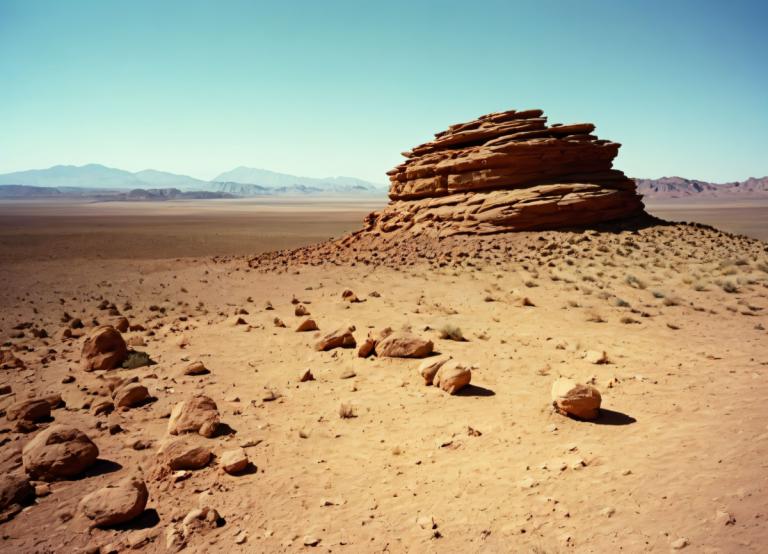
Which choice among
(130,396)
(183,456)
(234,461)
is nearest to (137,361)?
(130,396)

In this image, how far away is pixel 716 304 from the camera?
46.7 feet

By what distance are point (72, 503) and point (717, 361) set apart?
1091 cm

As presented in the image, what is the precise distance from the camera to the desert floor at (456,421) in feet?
16.6

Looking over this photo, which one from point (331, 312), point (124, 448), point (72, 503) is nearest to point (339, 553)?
point (72, 503)

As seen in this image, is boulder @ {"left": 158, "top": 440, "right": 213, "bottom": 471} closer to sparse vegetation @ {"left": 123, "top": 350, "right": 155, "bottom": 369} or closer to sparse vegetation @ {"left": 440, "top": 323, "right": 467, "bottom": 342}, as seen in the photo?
sparse vegetation @ {"left": 123, "top": 350, "right": 155, "bottom": 369}

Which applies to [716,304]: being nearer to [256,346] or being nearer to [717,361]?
[717,361]

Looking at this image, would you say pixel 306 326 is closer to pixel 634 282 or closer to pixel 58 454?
pixel 58 454

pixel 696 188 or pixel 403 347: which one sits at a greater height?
pixel 696 188

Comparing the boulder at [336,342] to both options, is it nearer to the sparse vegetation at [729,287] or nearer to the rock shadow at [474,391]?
the rock shadow at [474,391]

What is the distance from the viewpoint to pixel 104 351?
36.5 feet

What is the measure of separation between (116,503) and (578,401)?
616 cm

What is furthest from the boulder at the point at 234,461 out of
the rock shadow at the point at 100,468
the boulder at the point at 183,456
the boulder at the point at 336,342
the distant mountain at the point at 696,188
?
the distant mountain at the point at 696,188

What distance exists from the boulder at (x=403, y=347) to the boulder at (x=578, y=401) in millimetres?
3621

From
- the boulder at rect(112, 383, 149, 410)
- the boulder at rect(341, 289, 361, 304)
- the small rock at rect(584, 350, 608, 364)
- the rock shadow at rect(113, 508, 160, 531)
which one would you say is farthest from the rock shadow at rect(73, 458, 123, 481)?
the boulder at rect(341, 289, 361, 304)
